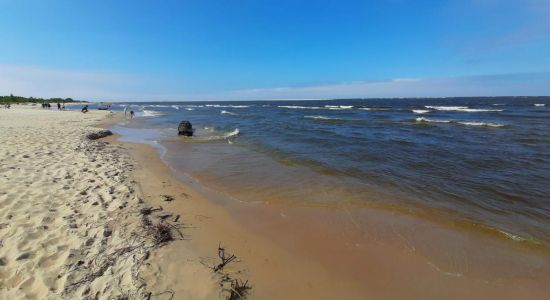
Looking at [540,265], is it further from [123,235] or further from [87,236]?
[87,236]

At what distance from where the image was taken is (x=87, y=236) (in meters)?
A: 4.22

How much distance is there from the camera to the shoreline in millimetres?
3707

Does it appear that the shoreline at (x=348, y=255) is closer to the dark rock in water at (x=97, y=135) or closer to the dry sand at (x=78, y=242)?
the dry sand at (x=78, y=242)

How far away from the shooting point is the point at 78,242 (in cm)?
404

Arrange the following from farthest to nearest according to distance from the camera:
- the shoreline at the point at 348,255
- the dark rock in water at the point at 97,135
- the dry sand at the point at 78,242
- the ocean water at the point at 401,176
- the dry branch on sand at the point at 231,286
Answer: the dark rock in water at the point at 97,135 → the ocean water at the point at 401,176 → the shoreline at the point at 348,255 → the dry branch on sand at the point at 231,286 → the dry sand at the point at 78,242

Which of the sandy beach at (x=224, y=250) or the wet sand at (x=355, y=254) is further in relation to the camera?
the wet sand at (x=355, y=254)

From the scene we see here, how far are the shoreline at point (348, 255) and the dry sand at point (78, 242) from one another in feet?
2.53

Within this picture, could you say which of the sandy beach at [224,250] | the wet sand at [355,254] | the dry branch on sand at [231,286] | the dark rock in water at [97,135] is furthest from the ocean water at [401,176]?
the dark rock in water at [97,135]

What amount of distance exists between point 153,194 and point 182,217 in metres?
1.60

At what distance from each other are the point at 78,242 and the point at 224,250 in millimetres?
2152

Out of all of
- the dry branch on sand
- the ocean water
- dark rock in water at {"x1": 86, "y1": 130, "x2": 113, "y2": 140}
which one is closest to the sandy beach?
the dry branch on sand

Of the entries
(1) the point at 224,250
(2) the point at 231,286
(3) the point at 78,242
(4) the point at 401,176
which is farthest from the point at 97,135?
(4) the point at 401,176

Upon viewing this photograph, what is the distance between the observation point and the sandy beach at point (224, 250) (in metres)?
3.44

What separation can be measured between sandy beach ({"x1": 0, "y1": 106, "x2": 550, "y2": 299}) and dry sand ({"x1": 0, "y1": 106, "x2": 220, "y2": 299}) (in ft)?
0.05
